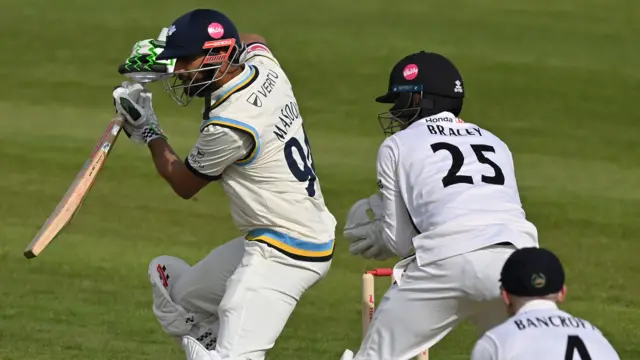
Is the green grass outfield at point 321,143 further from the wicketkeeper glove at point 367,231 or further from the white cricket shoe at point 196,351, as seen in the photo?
the wicketkeeper glove at point 367,231

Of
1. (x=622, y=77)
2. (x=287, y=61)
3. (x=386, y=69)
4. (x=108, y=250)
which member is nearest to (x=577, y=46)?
(x=622, y=77)

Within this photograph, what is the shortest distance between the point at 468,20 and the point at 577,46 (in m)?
1.68

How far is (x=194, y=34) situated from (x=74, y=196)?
43.2 inches

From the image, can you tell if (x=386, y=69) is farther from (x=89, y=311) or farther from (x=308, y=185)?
(x=308, y=185)

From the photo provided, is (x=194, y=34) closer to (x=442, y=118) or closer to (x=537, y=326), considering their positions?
(x=442, y=118)

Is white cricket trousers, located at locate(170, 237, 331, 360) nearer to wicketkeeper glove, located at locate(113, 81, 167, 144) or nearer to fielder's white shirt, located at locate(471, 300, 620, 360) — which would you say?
wicketkeeper glove, located at locate(113, 81, 167, 144)

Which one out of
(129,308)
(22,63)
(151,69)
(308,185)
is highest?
(151,69)

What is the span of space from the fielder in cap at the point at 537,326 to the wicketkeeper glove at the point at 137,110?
2245mm

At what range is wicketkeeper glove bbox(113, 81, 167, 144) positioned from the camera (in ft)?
19.0

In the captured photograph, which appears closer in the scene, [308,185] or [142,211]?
[308,185]

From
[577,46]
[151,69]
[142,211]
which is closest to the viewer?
[151,69]

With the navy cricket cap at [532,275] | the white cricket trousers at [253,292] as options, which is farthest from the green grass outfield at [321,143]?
the navy cricket cap at [532,275]

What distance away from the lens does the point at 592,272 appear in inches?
361

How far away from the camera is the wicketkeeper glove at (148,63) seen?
5662mm
